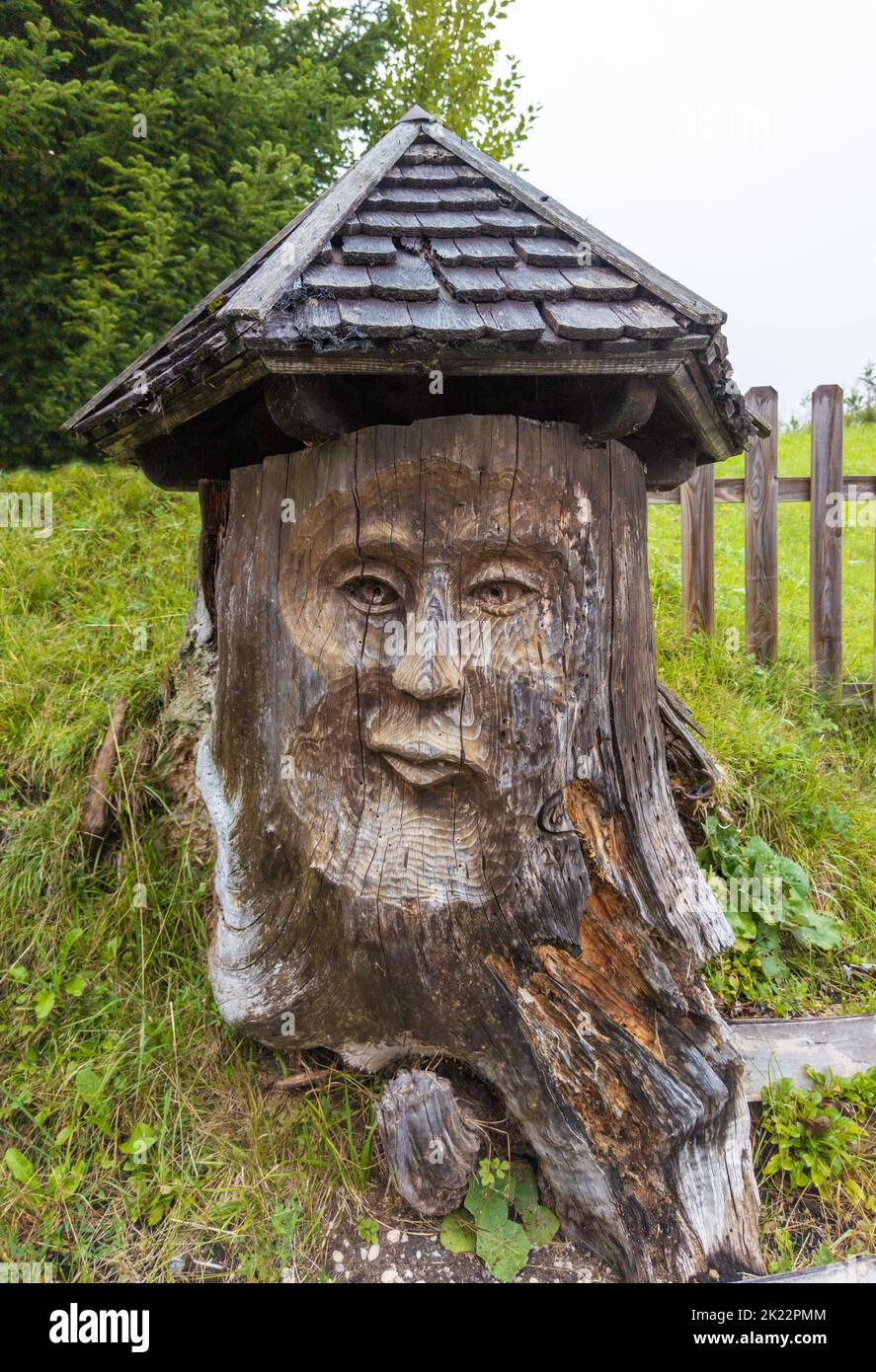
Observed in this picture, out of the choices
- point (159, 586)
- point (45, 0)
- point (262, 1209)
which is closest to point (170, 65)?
point (45, 0)

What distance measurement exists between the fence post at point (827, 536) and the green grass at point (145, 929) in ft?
0.55

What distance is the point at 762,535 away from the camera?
4.23 metres

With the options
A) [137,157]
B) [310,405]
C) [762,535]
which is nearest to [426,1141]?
[310,405]

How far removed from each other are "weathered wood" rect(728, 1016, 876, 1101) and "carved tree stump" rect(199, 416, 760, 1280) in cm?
39

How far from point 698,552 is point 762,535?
37cm

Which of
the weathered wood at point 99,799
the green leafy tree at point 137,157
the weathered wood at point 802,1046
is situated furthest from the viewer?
the green leafy tree at point 137,157

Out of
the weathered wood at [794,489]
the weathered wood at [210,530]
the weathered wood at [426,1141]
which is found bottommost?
the weathered wood at [426,1141]

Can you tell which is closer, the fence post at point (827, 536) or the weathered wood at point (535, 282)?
the weathered wood at point (535, 282)

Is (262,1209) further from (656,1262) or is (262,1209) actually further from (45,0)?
(45,0)

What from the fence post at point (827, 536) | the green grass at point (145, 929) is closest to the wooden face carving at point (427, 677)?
the green grass at point (145, 929)

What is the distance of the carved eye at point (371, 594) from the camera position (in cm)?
190

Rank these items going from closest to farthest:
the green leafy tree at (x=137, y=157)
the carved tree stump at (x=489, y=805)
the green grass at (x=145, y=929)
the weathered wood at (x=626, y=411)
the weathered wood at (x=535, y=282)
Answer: the weathered wood at (x=535, y=282) → the weathered wood at (x=626, y=411) → the carved tree stump at (x=489, y=805) → the green grass at (x=145, y=929) → the green leafy tree at (x=137, y=157)

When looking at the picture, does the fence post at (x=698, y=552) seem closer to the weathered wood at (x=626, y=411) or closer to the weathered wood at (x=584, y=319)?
the weathered wood at (x=626, y=411)

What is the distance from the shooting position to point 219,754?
7.52 feet
